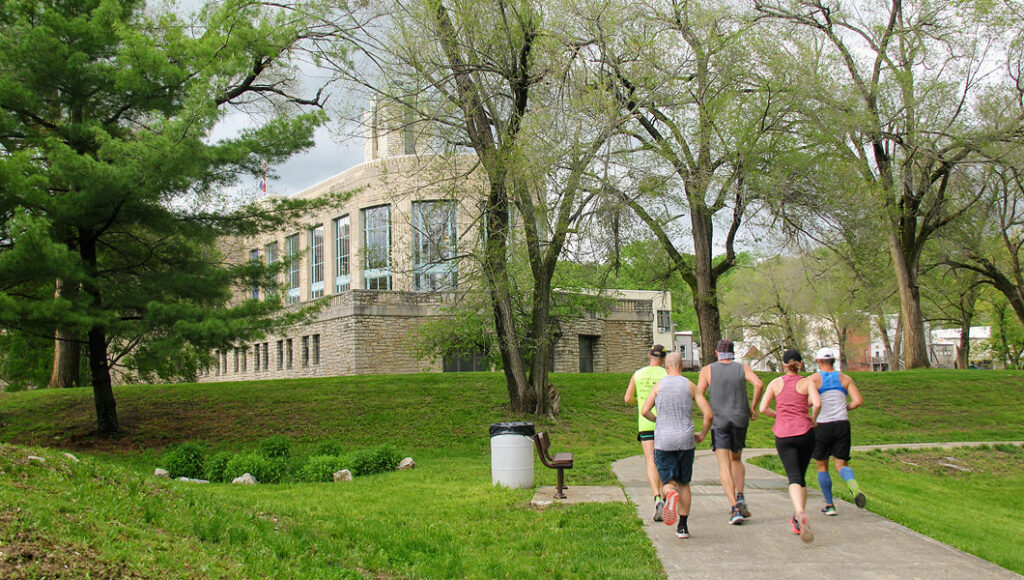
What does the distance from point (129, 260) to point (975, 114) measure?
86.5 feet

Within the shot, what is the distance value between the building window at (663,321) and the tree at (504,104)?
48026mm

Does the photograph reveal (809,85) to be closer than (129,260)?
No

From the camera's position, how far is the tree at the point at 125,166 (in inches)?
599

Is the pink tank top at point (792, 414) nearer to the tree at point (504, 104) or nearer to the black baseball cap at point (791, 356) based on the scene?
the black baseball cap at point (791, 356)

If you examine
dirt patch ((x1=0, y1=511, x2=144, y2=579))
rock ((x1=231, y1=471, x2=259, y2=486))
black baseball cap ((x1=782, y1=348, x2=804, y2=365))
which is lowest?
rock ((x1=231, y1=471, x2=259, y2=486))

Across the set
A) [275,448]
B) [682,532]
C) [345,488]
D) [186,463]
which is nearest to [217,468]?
[186,463]

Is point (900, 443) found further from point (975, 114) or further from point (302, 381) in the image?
point (302, 381)

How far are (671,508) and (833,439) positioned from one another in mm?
2321

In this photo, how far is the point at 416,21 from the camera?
17594 millimetres

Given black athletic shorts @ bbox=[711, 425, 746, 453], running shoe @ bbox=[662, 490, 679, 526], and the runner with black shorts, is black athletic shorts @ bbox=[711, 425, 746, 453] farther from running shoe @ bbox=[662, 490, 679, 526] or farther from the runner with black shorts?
running shoe @ bbox=[662, 490, 679, 526]

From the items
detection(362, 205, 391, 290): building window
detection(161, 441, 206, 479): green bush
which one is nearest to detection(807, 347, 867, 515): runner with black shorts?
detection(161, 441, 206, 479): green bush

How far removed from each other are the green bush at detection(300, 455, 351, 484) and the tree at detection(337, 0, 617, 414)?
6.58 m

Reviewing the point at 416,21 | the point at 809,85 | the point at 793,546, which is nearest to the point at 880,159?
the point at 809,85

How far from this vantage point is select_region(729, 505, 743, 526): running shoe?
7945 millimetres
